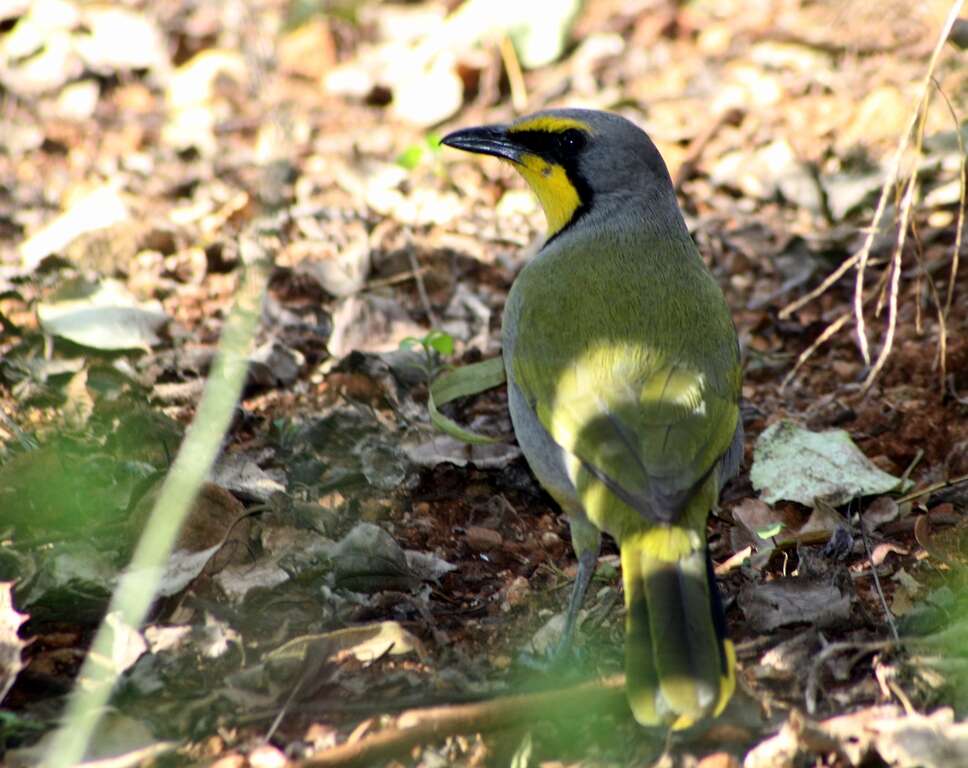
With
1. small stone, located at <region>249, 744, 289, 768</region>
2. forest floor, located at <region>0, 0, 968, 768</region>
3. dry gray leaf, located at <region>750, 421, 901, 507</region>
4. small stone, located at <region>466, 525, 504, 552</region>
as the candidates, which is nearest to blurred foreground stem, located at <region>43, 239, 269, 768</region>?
forest floor, located at <region>0, 0, 968, 768</region>

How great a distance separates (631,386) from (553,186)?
5.03 feet

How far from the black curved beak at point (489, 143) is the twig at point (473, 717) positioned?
8.06 ft

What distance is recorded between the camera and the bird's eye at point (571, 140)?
A: 16.9 feet

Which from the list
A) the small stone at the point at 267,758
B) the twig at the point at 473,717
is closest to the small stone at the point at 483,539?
the twig at the point at 473,717

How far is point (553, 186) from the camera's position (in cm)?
529

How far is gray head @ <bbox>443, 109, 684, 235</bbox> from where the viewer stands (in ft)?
16.9

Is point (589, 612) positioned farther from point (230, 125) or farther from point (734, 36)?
point (734, 36)

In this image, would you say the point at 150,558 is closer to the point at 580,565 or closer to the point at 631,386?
the point at 580,565

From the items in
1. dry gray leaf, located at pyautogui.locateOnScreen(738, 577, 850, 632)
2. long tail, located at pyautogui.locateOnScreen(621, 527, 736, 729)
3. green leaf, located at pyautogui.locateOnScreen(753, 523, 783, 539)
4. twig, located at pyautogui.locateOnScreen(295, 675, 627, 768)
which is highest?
long tail, located at pyautogui.locateOnScreen(621, 527, 736, 729)

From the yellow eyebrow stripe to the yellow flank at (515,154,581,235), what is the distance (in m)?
0.12

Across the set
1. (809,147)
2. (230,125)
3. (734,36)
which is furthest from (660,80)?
(230,125)

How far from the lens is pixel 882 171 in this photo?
6.93 m

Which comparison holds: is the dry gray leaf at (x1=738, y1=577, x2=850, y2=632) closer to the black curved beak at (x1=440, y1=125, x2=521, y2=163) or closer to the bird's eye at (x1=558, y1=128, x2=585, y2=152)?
the bird's eye at (x1=558, y1=128, x2=585, y2=152)

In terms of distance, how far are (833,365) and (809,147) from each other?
6.41 feet
